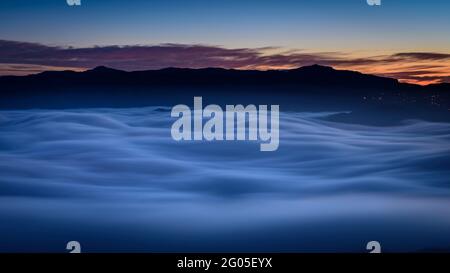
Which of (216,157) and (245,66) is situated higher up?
(245,66)

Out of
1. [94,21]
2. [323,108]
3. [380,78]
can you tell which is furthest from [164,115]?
[380,78]

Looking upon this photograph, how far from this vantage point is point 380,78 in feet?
7.97

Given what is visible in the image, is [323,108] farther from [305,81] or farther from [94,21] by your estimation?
[94,21]

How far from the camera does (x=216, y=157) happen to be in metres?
2.32

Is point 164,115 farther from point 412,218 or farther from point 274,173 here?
point 412,218

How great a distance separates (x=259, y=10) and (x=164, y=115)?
1.86 ft

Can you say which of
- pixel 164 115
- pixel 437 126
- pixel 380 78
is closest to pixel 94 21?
pixel 164 115

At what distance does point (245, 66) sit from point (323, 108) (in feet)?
1.18

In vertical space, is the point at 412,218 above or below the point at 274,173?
below
